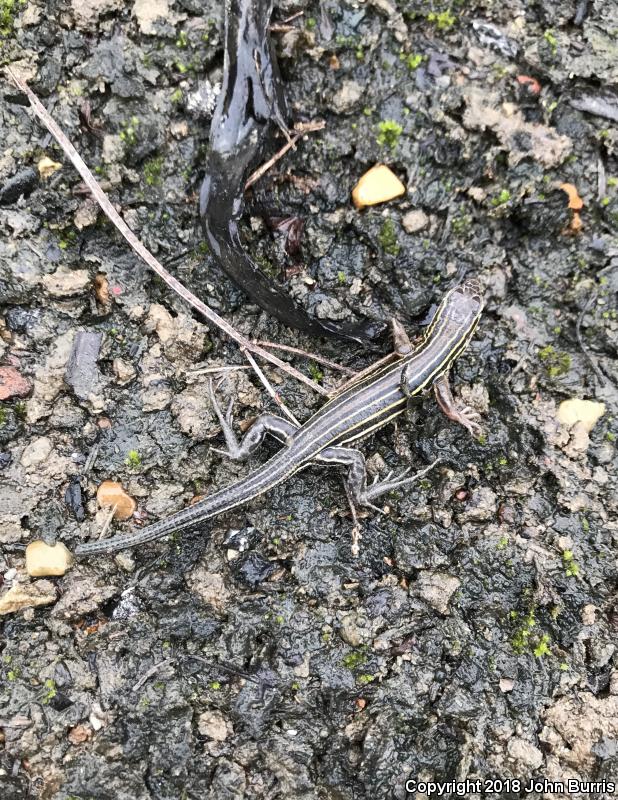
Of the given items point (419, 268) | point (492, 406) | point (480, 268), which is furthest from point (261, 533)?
point (480, 268)

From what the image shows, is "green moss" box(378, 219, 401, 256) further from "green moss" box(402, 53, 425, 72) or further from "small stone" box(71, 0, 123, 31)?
"small stone" box(71, 0, 123, 31)

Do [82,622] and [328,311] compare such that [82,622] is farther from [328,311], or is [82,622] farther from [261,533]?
[328,311]

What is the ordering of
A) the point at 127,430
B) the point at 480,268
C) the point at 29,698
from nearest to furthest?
the point at 29,698 → the point at 127,430 → the point at 480,268

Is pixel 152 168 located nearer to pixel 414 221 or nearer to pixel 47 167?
pixel 47 167

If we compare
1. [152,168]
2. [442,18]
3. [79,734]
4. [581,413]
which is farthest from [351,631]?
[442,18]

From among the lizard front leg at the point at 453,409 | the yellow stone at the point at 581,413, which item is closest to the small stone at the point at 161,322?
the lizard front leg at the point at 453,409

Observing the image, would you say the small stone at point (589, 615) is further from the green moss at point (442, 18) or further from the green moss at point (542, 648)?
the green moss at point (442, 18)
